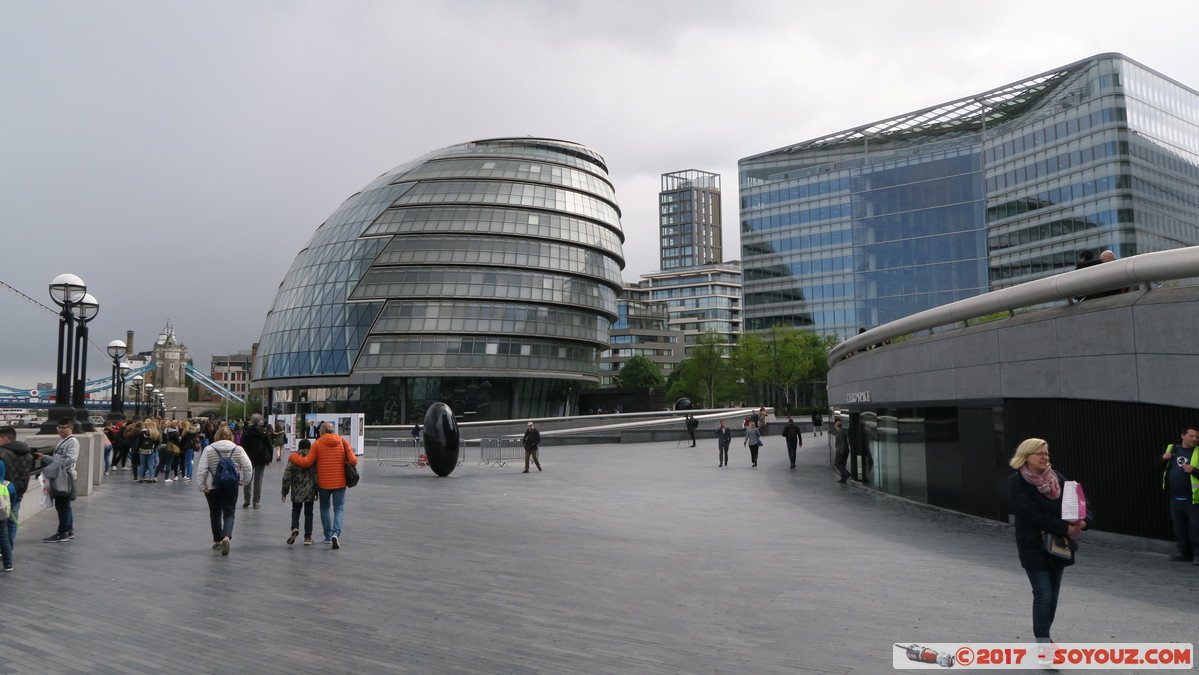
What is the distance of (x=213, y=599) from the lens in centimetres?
868

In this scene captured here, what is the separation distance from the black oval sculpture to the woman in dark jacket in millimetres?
21906

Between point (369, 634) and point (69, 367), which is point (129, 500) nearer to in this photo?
point (69, 367)

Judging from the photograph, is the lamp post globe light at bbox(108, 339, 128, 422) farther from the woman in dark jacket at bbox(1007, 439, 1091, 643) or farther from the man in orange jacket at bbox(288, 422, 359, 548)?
the woman in dark jacket at bbox(1007, 439, 1091, 643)

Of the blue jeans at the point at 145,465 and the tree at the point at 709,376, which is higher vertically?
the tree at the point at 709,376

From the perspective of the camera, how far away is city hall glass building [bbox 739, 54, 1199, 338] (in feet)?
249

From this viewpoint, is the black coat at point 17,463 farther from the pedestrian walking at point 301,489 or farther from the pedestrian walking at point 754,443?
the pedestrian walking at point 754,443

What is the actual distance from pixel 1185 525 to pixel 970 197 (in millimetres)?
85594

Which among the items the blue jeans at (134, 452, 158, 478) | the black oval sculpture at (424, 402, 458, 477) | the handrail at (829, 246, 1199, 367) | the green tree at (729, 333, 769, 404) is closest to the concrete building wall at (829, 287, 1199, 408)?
the handrail at (829, 246, 1199, 367)

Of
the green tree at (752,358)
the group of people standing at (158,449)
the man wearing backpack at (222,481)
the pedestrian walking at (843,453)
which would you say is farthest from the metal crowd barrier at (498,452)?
the green tree at (752,358)

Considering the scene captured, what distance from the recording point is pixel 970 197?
88188 millimetres

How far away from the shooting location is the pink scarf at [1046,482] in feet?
21.3

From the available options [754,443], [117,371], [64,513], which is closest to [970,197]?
[754,443]

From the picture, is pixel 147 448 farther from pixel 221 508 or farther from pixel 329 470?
pixel 329 470

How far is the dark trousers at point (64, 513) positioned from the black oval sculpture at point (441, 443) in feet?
47.2
